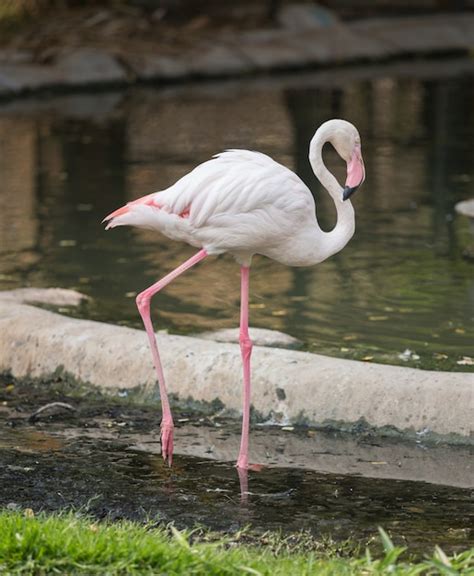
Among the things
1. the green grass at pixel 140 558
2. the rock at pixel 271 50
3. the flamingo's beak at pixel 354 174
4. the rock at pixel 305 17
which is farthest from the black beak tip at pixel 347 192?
the rock at pixel 305 17

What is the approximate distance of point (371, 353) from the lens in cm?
699

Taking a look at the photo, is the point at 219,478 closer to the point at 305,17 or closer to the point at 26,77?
the point at 26,77

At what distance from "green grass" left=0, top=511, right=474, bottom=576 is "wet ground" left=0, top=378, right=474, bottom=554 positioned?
560 mm

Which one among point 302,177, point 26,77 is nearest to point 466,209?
point 302,177

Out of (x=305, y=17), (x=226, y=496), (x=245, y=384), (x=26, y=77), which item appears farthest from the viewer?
(x=305, y=17)

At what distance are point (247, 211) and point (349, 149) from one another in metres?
0.48

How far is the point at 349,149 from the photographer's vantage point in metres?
5.58

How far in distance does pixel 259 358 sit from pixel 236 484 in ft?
3.78

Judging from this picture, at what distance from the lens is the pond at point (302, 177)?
7.85 meters

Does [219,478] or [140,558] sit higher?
[140,558]

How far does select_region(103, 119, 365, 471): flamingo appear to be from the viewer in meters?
5.54

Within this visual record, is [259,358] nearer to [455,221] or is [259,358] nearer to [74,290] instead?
[74,290]

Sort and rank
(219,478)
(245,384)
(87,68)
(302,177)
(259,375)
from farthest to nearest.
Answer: (87,68), (302,177), (259,375), (245,384), (219,478)

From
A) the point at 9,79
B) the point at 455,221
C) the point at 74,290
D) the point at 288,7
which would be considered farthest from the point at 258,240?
the point at 288,7
